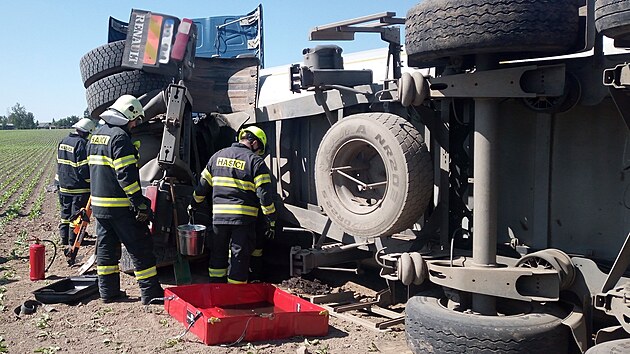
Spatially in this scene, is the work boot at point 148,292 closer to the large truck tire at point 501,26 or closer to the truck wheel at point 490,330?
the truck wheel at point 490,330

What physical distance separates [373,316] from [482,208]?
1785 mm

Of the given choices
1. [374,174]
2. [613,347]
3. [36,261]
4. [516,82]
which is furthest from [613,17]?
[36,261]

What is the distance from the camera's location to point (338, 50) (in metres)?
6.36

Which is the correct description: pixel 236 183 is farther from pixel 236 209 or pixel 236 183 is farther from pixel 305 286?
pixel 305 286

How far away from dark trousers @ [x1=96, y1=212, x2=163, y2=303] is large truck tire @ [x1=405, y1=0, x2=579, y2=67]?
10.8 feet

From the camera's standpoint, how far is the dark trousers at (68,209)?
873 centimetres

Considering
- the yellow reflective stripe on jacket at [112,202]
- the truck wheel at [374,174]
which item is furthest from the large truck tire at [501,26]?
the yellow reflective stripe on jacket at [112,202]

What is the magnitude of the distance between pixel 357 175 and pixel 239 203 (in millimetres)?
1276

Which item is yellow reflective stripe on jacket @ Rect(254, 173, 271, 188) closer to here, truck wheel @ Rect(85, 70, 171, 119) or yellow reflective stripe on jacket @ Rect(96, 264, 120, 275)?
yellow reflective stripe on jacket @ Rect(96, 264, 120, 275)

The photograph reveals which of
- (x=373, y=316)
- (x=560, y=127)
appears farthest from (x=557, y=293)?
(x=373, y=316)

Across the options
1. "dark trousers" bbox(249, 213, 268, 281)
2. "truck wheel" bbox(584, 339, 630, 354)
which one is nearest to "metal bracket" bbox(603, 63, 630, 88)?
"truck wheel" bbox(584, 339, 630, 354)

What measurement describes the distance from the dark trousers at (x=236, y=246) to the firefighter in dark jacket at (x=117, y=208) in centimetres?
60

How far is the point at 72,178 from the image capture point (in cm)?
878

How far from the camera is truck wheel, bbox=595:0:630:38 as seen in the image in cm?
290
